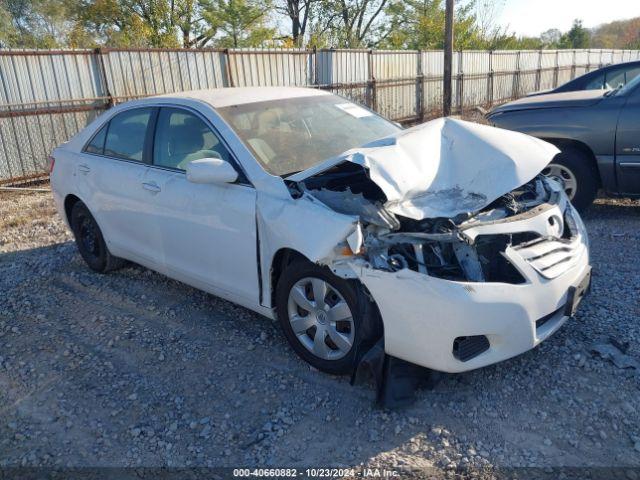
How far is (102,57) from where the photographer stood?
32.0 ft

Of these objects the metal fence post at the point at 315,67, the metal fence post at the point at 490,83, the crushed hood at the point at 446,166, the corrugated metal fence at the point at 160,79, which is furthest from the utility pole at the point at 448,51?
the crushed hood at the point at 446,166

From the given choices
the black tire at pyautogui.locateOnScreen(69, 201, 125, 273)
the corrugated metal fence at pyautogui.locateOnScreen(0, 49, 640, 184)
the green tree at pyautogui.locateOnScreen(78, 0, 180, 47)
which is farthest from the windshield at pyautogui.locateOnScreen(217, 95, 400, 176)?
the green tree at pyautogui.locateOnScreen(78, 0, 180, 47)

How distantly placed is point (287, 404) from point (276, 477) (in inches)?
21.6

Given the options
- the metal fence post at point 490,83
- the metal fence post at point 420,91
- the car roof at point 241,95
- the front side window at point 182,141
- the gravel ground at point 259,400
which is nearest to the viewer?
the gravel ground at point 259,400

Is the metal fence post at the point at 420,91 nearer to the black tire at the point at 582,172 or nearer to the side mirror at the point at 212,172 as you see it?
the black tire at the point at 582,172

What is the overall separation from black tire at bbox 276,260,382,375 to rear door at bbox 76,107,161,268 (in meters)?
1.40

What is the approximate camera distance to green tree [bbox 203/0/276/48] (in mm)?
25438

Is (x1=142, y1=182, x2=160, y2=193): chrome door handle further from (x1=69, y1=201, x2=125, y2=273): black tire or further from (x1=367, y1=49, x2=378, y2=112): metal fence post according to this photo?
(x1=367, y1=49, x2=378, y2=112): metal fence post

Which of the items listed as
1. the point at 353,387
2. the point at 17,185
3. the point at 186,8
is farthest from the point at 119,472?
the point at 186,8

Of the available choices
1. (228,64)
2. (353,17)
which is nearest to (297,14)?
(353,17)

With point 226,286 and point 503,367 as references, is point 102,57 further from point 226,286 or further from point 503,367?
point 503,367

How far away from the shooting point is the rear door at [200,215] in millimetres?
3486

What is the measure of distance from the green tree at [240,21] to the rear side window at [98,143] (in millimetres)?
22584

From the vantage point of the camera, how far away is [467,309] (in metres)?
2.68
